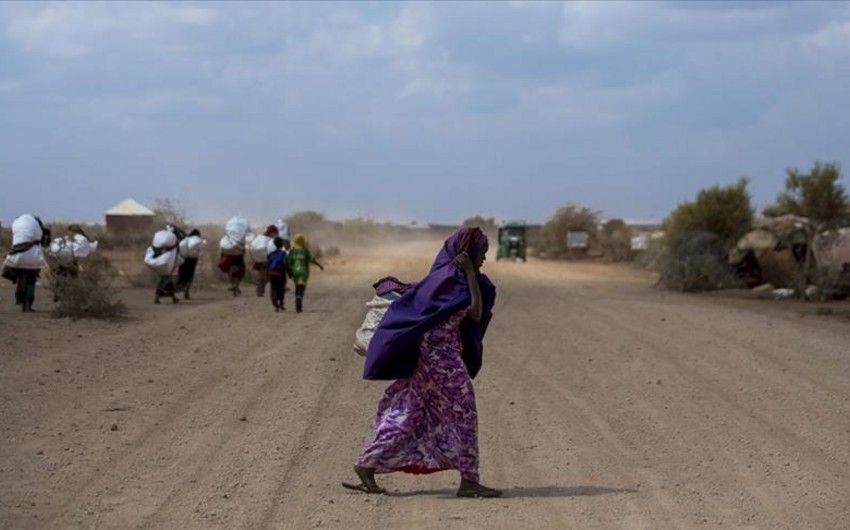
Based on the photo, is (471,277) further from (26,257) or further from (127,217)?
(127,217)

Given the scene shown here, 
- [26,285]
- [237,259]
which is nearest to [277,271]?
[26,285]

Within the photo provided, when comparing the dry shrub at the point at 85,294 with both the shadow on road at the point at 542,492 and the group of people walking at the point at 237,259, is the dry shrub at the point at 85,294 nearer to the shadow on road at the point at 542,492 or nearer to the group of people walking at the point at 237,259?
the group of people walking at the point at 237,259

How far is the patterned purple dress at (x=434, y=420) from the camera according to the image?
830 cm

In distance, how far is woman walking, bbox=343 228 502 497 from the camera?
8.20 m

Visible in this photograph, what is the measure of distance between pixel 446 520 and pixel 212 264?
95.4 feet

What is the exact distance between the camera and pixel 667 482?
28.9 feet

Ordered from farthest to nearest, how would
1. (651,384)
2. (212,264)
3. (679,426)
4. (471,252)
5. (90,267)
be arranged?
(212,264) → (90,267) → (651,384) → (679,426) → (471,252)

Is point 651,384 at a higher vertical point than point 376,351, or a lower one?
lower

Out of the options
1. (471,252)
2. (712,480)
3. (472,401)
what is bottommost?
(712,480)

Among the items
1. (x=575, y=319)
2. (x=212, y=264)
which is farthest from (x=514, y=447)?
(x=212, y=264)

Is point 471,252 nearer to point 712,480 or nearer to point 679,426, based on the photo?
point 712,480

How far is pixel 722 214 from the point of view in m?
39.1

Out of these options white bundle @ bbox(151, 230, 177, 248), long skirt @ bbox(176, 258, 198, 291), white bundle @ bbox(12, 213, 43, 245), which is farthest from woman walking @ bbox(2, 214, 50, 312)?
long skirt @ bbox(176, 258, 198, 291)

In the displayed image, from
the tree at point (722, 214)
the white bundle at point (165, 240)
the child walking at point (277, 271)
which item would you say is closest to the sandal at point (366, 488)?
the child walking at point (277, 271)
